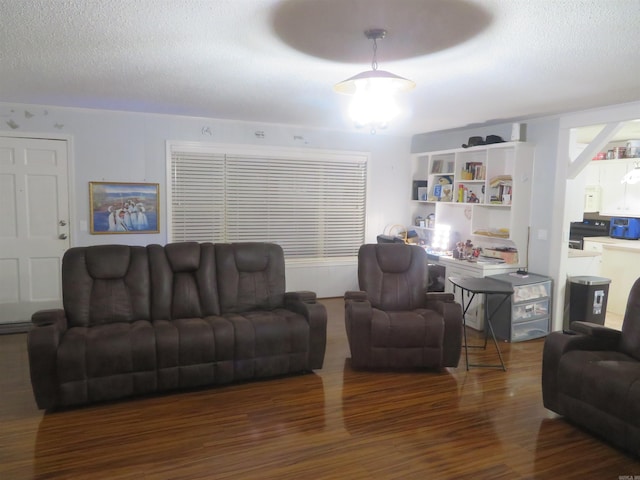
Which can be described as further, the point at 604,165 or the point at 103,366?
the point at 604,165

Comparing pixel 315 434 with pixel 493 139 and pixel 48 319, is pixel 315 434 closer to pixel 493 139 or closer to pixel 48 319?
pixel 48 319

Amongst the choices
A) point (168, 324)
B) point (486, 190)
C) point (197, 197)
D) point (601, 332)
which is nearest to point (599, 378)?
point (601, 332)

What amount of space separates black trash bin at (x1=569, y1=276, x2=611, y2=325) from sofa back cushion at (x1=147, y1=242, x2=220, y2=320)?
3737 millimetres

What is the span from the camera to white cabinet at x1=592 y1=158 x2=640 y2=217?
6223 millimetres

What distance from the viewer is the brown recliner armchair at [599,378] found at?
8.46 ft

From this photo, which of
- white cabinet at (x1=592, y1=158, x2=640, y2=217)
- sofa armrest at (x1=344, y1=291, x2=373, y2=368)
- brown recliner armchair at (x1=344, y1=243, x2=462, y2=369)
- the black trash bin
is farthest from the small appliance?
sofa armrest at (x1=344, y1=291, x2=373, y2=368)

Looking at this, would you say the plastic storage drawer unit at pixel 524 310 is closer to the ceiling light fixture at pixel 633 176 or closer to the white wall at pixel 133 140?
the ceiling light fixture at pixel 633 176

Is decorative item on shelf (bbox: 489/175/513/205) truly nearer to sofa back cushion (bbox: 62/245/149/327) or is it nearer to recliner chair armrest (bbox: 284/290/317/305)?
recliner chair armrest (bbox: 284/290/317/305)

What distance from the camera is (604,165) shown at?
6.60 meters

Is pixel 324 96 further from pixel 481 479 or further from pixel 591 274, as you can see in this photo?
pixel 591 274

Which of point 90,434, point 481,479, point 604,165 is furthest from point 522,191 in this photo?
point 90,434

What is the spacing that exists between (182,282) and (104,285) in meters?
0.61

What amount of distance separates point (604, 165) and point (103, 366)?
690 cm

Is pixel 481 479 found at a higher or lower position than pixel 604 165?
lower
